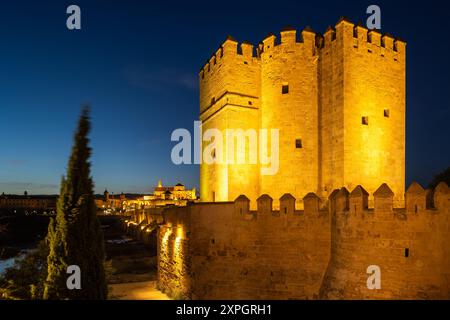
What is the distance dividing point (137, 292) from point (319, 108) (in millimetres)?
13129

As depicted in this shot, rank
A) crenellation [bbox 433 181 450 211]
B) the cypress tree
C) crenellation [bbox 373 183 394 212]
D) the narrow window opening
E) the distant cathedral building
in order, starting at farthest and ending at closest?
the distant cathedral building < the narrow window opening < crenellation [bbox 373 183 394 212] < the cypress tree < crenellation [bbox 433 181 450 211]

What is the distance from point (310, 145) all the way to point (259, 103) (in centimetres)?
317

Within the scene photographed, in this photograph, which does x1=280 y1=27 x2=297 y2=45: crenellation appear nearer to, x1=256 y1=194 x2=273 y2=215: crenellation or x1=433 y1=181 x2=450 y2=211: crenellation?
x1=256 y1=194 x2=273 y2=215: crenellation

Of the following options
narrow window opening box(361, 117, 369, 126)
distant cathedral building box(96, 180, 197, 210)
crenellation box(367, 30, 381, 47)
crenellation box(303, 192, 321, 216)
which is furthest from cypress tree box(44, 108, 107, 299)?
distant cathedral building box(96, 180, 197, 210)

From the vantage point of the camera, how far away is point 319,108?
15.3 meters

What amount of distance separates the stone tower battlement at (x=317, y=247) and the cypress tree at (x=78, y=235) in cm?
438

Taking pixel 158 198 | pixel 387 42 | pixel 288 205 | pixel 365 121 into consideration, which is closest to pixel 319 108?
pixel 365 121

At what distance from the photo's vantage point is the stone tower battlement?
7.95 m

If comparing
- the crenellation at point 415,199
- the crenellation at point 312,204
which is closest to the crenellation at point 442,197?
the crenellation at point 415,199

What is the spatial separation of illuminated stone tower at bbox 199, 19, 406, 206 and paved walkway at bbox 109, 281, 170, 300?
5565mm

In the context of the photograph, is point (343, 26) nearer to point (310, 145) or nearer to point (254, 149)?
point (310, 145)

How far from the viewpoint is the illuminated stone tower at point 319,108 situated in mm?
14219

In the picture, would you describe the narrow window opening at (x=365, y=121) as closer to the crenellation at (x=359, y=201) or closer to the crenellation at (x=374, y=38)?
the crenellation at (x=374, y=38)
